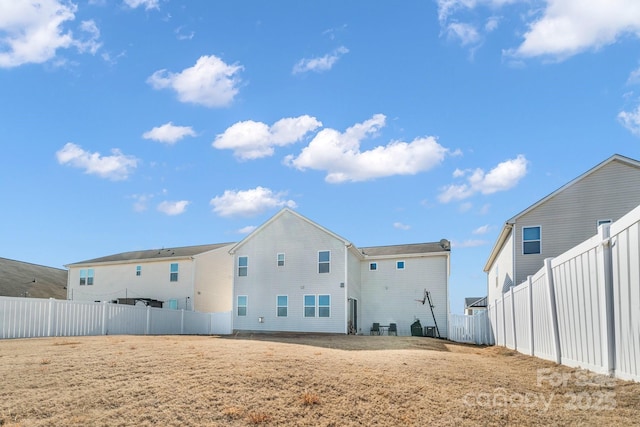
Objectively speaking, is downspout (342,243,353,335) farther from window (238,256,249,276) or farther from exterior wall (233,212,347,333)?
window (238,256,249,276)

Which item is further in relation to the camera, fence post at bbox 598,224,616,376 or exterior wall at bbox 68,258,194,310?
exterior wall at bbox 68,258,194,310

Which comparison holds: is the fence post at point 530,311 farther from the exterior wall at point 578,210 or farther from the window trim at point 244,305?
the window trim at point 244,305

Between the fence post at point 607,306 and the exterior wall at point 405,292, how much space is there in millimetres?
24036

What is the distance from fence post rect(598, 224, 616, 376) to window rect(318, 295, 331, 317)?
885 inches

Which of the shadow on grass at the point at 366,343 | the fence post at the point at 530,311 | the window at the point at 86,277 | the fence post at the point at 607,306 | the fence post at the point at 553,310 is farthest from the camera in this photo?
the window at the point at 86,277

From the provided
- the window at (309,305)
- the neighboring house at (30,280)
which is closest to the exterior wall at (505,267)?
the window at (309,305)

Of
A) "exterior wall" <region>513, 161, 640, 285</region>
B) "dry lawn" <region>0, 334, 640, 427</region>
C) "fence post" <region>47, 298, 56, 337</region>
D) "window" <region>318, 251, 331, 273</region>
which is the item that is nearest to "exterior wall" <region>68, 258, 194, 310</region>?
"window" <region>318, 251, 331, 273</region>

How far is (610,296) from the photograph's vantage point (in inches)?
245

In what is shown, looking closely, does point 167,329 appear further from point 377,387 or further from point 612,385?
point 612,385

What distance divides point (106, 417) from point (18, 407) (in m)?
1.35

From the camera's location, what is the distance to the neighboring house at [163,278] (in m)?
34.4

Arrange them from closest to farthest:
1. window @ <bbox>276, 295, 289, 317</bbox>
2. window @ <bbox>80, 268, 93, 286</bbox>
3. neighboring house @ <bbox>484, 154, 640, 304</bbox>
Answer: neighboring house @ <bbox>484, 154, 640, 304</bbox>
window @ <bbox>276, 295, 289, 317</bbox>
window @ <bbox>80, 268, 93, 286</bbox>

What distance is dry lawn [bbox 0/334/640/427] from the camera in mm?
5801

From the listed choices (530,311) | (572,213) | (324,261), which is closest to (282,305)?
(324,261)
